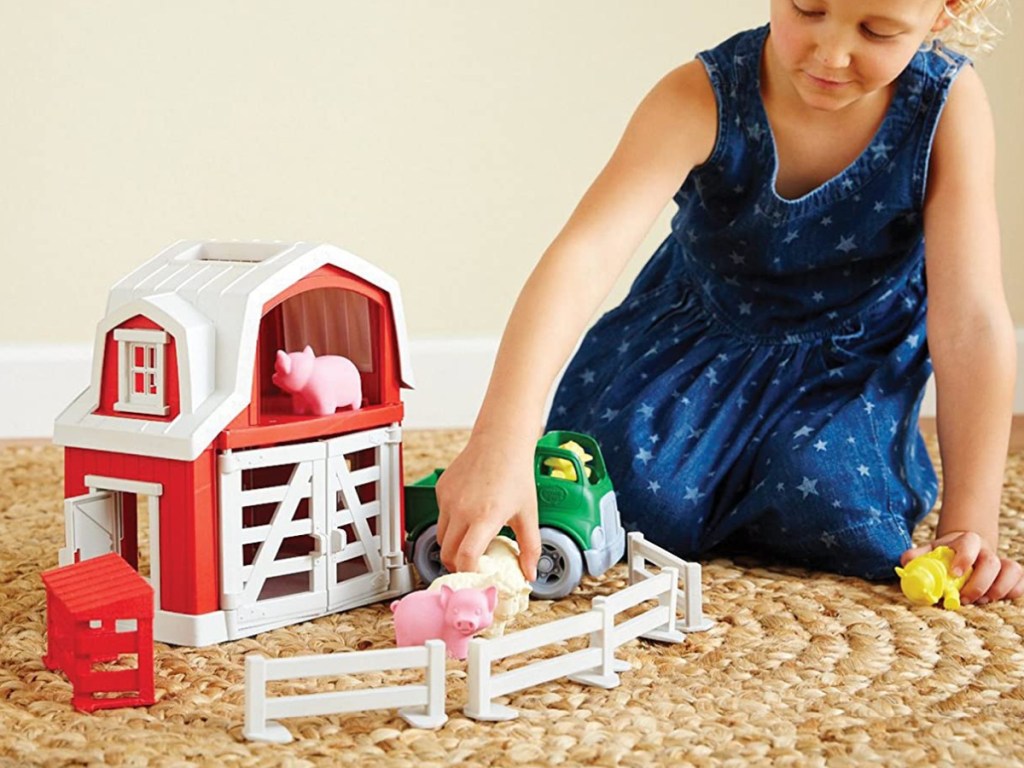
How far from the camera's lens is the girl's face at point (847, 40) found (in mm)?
1046

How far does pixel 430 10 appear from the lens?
187 centimetres

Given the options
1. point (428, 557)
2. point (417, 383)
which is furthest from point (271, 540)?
point (417, 383)

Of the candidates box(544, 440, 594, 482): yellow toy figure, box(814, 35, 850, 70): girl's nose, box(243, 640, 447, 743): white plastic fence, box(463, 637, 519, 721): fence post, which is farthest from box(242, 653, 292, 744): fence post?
box(814, 35, 850, 70): girl's nose

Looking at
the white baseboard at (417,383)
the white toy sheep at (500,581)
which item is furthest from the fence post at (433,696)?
the white baseboard at (417,383)

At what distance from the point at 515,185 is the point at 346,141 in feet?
0.78

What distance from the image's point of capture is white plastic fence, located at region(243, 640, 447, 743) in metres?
0.78

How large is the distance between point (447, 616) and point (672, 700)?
0.15m

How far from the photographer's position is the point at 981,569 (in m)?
1.08

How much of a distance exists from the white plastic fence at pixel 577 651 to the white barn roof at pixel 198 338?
9.5 inches

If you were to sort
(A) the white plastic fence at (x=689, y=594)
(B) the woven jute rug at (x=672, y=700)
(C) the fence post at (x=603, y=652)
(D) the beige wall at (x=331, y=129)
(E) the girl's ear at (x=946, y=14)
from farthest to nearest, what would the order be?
(D) the beige wall at (x=331, y=129)
(E) the girl's ear at (x=946, y=14)
(A) the white plastic fence at (x=689, y=594)
(C) the fence post at (x=603, y=652)
(B) the woven jute rug at (x=672, y=700)

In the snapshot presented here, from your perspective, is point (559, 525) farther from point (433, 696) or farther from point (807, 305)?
point (807, 305)

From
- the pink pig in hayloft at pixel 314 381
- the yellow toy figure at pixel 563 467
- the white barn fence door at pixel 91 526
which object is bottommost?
the white barn fence door at pixel 91 526

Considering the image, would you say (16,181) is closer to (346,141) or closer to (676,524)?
(346,141)

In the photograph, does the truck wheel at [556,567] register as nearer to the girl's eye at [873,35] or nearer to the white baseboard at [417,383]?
the girl's eye at [873,35]
